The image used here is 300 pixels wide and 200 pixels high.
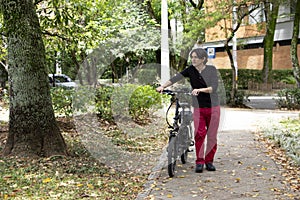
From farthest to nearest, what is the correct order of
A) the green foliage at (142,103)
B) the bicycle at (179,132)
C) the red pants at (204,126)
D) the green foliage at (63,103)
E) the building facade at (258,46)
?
the building facade at (258,46)
the green foliage at (142,103)
the green foliage at (63,103)
the red pants at (204,126)
the bicycle at (179,132)

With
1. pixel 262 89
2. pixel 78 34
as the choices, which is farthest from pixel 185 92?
pixel 262 89

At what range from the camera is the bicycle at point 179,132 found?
6.45m

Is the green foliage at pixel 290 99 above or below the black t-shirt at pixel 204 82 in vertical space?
below

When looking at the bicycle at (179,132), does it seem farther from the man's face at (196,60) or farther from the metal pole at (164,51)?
the metal pole at (164,51)

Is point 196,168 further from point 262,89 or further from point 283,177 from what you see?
point 262,89

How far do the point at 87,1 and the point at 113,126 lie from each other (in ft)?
13.6

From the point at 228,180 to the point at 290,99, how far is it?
39.9 feet

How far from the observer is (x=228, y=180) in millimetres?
6215

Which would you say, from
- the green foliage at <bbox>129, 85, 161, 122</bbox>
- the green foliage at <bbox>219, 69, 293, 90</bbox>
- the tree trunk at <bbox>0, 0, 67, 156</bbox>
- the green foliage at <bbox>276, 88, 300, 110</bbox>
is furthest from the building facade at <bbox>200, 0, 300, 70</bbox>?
the tree trunk at <bbox>0, 0, 67, 156</bbox>

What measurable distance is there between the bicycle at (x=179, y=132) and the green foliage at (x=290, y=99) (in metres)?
11.0

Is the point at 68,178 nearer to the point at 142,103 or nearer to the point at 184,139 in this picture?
the point at 184,139

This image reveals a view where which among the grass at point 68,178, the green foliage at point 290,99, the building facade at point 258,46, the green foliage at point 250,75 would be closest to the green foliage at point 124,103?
the grass at point 68,178

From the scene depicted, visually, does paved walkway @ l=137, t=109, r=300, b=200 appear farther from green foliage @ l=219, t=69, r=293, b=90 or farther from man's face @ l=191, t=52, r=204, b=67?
green foliage @ l=219, t=69, r=293, b=90

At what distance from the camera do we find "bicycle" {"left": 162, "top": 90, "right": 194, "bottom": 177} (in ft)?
→ 21.2
